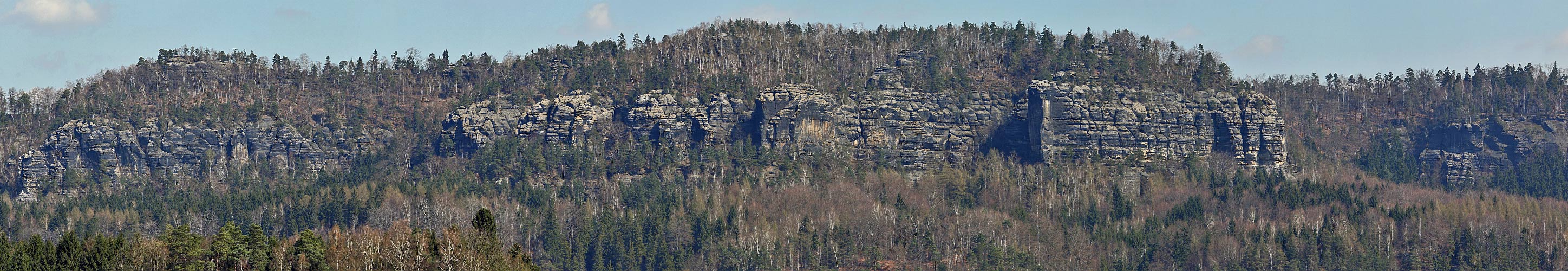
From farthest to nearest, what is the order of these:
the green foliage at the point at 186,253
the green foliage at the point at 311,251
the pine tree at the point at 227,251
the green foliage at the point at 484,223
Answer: the pine tree at the point at 227,251 < the green foliage at the point at 311,251 < the green foliage at the point at 186,253 < the green foliage at the point at 484,223

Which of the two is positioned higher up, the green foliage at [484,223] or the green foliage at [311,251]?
the green foliage at [484,223]

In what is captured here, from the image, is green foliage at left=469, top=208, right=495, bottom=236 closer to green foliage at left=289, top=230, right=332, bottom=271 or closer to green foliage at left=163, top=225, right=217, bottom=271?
green foliage at left=289, top=230, right=332, bottom=271

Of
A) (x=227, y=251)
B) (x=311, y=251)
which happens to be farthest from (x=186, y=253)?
(x=311, y=251)

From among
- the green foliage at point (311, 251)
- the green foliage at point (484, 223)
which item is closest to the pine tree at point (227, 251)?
the green foliage at point (311, 251)

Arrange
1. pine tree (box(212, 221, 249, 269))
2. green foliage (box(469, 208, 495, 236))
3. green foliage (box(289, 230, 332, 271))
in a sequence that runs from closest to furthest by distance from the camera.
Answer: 1. green foliage (box(469, 208, 495, 236))
2. green foliage (box(289, 230, 332, 271))
3. pine tree (box(212, 221, 249, 269))

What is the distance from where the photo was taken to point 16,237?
178750 mm

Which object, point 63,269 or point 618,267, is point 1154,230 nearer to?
point 618,267

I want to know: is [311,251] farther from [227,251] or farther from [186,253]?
[186,253]

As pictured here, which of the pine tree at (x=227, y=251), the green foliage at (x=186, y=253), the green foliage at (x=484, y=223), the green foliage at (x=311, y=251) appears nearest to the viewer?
the green foliage at (x=484, y=223)

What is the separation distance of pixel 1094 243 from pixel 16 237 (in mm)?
95075

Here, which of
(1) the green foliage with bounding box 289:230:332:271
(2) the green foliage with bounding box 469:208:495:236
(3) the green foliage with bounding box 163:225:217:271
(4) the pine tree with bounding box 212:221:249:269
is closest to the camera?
(2) the green foliage with bounding box 469:208:495:236

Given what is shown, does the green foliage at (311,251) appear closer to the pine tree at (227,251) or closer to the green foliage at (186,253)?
the pine tree at (227,251)

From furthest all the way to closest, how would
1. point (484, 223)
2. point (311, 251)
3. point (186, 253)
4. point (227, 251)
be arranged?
point (227, 251) → point (311, 251) → point (186, 253) → point (484, 223)

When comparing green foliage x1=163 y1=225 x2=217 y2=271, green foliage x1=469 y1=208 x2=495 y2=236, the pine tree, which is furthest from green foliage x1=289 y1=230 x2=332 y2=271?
green foliage x1=469 y1=208 x2=495 y2=236
